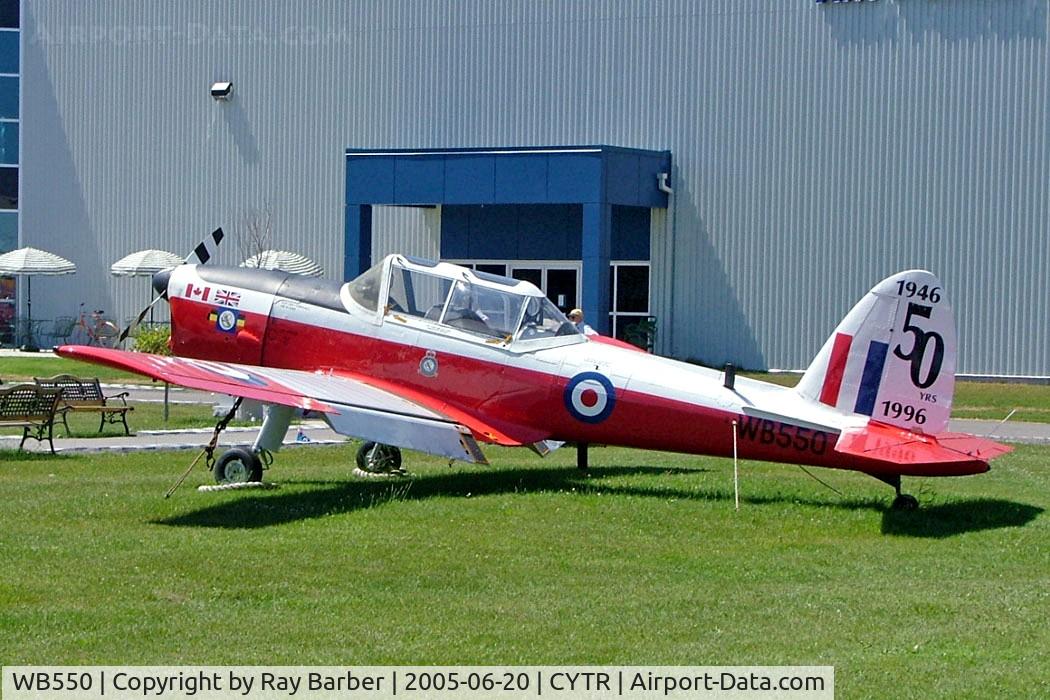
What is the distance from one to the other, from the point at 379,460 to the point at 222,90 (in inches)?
1045

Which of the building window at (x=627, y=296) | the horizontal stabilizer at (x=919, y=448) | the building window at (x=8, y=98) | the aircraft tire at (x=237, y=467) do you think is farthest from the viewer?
the building window at (x=8, y=98)

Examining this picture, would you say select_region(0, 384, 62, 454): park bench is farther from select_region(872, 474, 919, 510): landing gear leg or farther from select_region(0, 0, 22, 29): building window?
select_region(0, 0, 22, 29): building window

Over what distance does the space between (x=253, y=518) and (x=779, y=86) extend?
2462 cm

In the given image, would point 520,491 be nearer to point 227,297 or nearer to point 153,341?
point 227,297

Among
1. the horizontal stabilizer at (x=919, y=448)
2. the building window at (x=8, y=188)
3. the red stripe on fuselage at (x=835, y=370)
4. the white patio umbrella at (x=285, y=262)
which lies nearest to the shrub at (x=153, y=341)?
the white patio umbrella at (x=285, y=262)

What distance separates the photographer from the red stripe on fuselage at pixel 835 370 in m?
13.0

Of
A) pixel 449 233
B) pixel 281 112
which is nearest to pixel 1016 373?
pixel 449 233

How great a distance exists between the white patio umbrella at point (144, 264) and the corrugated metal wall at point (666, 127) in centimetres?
219

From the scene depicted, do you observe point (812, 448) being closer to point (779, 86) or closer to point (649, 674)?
point (649, 674)

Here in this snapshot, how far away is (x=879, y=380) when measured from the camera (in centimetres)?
1284

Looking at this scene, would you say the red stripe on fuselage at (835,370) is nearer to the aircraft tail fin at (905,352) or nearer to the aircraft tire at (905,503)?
the aircraft tail fin at (905,352)

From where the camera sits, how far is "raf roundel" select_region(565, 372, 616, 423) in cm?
1429

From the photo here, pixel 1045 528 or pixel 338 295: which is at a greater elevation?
Answer: pixel 338 295

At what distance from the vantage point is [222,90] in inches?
1606
